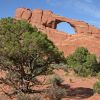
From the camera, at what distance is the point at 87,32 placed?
287ft

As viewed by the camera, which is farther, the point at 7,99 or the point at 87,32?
the point at 87,32

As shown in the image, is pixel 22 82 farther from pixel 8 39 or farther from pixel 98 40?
pixel 98 40

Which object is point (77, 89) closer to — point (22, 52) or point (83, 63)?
point (22, 52)

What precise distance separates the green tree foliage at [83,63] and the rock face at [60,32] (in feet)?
117

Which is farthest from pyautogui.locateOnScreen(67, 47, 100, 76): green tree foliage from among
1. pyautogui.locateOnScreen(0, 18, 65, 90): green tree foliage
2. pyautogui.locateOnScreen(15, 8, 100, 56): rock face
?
pyautogui.locateOnScreen(15, 8, 100, 56): rock face

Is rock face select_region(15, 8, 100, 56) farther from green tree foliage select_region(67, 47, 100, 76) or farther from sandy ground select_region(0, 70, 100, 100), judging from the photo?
sandy ground select_region(0, 70, 100, 100)

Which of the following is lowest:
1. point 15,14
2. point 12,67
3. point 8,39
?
point 12,67

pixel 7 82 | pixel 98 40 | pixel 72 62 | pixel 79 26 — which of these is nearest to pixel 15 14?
pixel 79 26

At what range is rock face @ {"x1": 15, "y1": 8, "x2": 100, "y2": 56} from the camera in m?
79.6

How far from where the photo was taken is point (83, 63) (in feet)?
133

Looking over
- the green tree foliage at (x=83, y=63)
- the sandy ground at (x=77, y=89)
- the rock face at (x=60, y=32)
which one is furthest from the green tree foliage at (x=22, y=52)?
the rock face at (x=60, y=32)

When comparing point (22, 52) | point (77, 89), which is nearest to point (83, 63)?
point (77, 89)

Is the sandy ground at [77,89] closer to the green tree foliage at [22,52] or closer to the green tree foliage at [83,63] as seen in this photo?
the green tree foliage at [22,52]

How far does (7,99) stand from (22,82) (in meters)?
3.32
